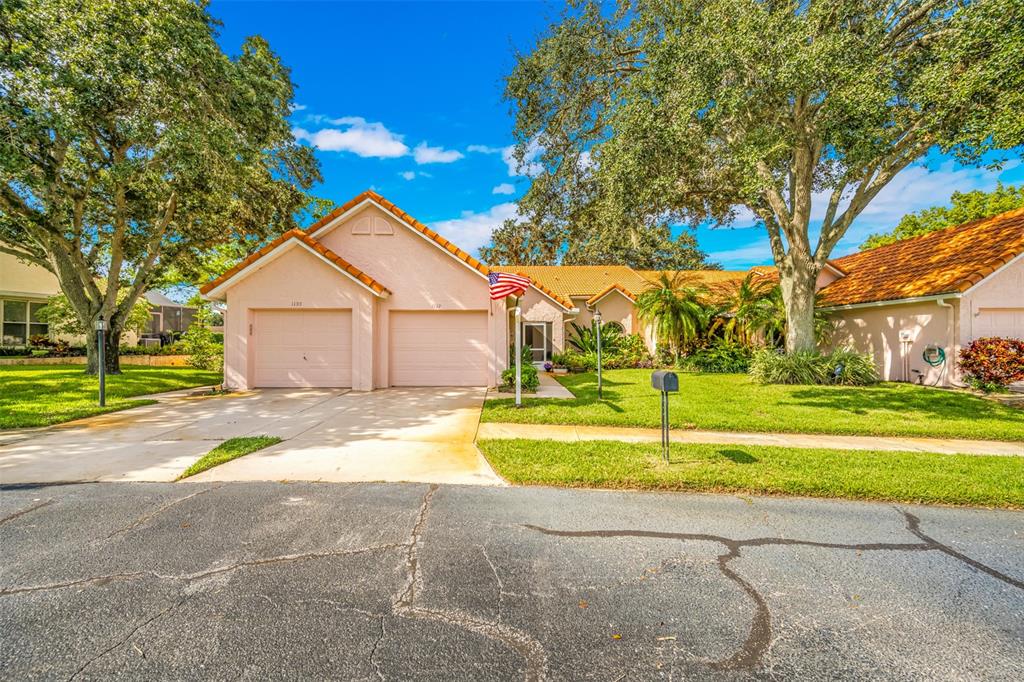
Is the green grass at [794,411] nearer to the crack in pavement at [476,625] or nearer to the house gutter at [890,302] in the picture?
the house gutter at [890,302]

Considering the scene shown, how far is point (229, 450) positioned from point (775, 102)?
12190 millimetres

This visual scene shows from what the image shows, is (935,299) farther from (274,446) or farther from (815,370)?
(274,446)

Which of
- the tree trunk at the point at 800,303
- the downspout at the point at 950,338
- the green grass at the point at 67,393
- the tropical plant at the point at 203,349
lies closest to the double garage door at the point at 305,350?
the green grass at the point at 67,393

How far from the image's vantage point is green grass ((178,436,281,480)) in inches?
193

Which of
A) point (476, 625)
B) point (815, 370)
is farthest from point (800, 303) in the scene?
point (476, 625)

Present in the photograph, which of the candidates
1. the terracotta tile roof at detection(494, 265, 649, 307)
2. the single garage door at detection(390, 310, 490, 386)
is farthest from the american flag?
the terracotta tile roof at detection(494, 265, 649, 307)

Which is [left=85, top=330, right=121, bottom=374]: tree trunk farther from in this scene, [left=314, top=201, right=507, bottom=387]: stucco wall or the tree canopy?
the tree canopy

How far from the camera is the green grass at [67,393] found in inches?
302

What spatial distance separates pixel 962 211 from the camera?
1022 inches

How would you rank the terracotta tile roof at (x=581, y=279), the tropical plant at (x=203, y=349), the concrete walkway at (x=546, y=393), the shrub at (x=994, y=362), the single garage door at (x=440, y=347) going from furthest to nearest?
the terracotta tile roof at (x=581, y=279), the tropical plant at (x=203, y=349), the single garage door at (x=440, y=347), the shrub at (x=994, y=362), the concrete walkway at (x=546, y=393)

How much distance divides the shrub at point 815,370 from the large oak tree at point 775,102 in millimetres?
811

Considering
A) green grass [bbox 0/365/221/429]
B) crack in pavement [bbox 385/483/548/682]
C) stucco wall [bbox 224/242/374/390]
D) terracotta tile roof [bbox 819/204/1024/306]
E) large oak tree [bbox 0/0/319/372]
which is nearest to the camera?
crack in pavement [bbox 385/483/548/682]

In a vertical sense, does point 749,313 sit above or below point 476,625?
above

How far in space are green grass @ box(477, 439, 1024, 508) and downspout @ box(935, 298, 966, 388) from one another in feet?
26.9
